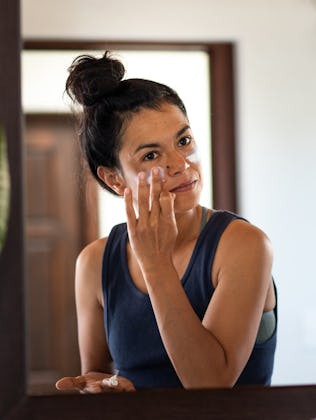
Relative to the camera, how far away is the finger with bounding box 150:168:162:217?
69cm

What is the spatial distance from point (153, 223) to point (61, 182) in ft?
0.32

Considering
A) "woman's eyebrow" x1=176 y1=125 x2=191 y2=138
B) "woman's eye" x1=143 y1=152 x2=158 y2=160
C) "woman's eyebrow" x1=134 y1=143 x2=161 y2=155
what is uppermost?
"woman's eyebrow" x1=176 y1=125 x2=191 y2=138

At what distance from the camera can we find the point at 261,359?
70cm

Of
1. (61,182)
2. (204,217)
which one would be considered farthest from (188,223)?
(61,182)

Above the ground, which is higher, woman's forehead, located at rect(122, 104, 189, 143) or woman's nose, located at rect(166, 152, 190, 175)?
woman's forehead, located at rect(122, 104, 189, 143)

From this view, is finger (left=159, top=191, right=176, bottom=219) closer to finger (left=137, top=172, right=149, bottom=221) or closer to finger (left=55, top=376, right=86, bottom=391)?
finger (left=137, top=172, right=149, bottom=221)

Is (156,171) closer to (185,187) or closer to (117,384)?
(185,187)

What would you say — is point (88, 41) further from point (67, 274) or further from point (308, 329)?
point (308, 329)

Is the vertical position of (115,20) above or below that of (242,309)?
above

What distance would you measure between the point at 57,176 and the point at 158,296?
0.49 feet

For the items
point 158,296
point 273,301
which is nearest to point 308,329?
point 273,301

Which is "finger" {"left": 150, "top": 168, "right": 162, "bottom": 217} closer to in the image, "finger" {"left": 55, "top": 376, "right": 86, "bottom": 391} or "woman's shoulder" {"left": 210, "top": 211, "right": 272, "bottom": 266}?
"woman's shoulder" {"left": 210, "top": 211, "right": 272, "bottom": 266}

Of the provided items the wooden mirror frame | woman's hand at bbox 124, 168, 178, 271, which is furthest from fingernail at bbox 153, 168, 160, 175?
the wooden mirror frame

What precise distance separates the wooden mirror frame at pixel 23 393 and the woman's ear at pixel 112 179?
0.26 feet
